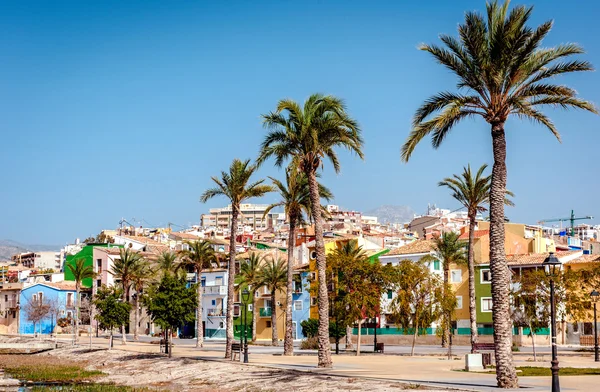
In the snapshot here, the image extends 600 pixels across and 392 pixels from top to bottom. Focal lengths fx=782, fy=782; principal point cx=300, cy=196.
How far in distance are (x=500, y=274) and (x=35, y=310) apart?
3584 inches

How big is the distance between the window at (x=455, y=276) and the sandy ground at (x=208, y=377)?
131ft

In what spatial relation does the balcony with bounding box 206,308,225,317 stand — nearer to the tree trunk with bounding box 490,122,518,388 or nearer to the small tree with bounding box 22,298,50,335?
the small tree with bounding box 22,298,50,335

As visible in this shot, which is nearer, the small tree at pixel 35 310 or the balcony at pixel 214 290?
the balcony at pixel 214 290

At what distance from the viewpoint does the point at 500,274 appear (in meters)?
27.1

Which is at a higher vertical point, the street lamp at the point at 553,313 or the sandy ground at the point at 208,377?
the street lamp at the point at 553,313

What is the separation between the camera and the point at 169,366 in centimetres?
4744

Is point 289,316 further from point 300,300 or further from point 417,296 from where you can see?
point 300,300

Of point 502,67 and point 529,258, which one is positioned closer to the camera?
point 502,67

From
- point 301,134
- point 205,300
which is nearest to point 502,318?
point 301,134

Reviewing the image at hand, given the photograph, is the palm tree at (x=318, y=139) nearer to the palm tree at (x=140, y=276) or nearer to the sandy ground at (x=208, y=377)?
the sandy ground at (x=208, y=377)

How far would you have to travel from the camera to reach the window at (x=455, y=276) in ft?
282

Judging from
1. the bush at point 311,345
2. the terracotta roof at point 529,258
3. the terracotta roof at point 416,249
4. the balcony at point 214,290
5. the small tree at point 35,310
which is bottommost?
the bush at point 311,345

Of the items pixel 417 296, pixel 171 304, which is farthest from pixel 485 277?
pixel 171 304

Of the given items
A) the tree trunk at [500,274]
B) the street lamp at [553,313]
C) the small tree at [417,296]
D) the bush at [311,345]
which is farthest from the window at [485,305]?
the street lamp at [553,313]
